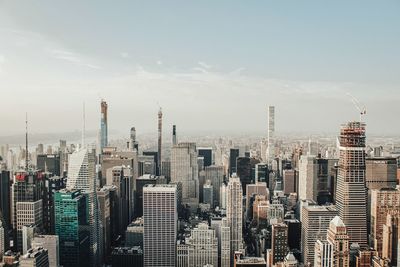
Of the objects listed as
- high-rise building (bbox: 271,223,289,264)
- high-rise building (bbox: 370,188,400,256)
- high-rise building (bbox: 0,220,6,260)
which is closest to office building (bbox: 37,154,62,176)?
high-rise building (bbox: 0,220,6,260)

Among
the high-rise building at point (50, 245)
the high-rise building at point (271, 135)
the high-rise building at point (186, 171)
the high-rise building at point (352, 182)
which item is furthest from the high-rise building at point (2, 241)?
the high-rise building at point (352, 182)

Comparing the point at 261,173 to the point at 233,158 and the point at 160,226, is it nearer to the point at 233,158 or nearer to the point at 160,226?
the point at 233,158

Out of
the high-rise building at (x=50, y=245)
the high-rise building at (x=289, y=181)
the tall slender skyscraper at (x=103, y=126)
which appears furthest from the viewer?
the high-rise building at (x=289, y=181)

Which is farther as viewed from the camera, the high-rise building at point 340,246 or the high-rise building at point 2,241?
the high-rise building at point 2,241

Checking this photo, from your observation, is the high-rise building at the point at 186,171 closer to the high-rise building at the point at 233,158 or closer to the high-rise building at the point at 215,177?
the high-rise building at the point at 215,177

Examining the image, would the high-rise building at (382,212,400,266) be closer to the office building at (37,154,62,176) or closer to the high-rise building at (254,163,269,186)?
the high-rise building at (254,163,269,186)

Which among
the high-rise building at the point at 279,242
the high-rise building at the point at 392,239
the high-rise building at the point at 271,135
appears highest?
the high-rise building at the point at 271,135
